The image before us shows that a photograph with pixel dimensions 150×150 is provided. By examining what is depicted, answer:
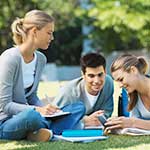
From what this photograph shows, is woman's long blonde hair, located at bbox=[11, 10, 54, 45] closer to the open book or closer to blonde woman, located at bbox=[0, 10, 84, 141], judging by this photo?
blonde woman, located at bbox=[0, 10, 84, 141]

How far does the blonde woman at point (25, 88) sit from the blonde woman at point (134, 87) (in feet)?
1.53

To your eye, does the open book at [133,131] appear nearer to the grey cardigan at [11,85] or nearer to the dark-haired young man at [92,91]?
the dark-haired young man at [92,91]

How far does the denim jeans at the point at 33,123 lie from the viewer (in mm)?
4969

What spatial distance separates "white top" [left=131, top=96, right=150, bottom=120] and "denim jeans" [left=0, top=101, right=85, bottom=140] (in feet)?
1.77

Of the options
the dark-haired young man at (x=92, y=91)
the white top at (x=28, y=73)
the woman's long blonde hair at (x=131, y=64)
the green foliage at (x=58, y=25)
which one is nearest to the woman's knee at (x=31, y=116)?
the white top at (x=28, y=73)

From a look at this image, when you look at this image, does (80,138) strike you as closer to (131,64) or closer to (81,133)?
(81,133)

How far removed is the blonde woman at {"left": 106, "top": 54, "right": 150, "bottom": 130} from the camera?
17.3ft

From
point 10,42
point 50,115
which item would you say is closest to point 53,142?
point 50,115

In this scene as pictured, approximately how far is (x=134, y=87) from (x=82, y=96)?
785 millimetres

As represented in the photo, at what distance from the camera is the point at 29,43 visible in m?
5.32

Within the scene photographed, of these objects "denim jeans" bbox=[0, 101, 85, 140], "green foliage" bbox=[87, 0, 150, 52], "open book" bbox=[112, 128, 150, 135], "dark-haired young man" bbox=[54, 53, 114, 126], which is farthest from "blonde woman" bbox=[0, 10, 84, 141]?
"green foliage" bbox=[87, 0, 150, 52]

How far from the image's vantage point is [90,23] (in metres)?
25.4

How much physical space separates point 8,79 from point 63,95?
0.86 m

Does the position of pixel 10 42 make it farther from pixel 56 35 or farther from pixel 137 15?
pixel 137 15
